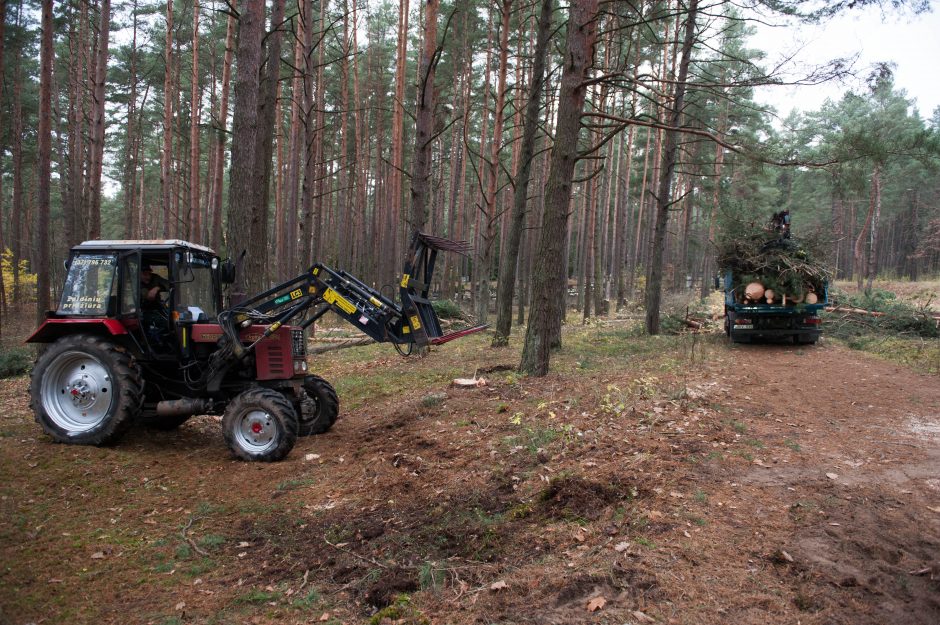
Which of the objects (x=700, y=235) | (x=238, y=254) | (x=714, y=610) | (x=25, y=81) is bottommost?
(x=714, y=610)

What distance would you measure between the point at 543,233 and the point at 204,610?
7.14 metres

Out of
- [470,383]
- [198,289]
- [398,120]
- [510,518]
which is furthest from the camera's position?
[398,120]

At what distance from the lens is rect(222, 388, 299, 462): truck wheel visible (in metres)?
6.64

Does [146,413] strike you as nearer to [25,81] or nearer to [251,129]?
[251,129]

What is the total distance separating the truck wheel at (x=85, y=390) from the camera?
6531mm

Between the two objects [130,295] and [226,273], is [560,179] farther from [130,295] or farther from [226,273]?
[130,295]

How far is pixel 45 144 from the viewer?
13461 mm

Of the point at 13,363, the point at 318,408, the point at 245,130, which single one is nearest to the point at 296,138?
the point at 245,130

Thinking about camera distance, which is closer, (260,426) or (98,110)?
(260,426)

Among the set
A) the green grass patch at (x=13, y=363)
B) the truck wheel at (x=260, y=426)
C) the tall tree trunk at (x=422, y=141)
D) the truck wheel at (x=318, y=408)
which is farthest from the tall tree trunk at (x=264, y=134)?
the green grass patch at (x=13, y=363)

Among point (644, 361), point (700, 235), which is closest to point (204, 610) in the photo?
point (644, 361)

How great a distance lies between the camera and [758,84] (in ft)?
23.4

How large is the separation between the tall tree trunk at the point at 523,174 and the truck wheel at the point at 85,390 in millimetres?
8852

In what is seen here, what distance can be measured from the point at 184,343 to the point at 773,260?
43.0ft
